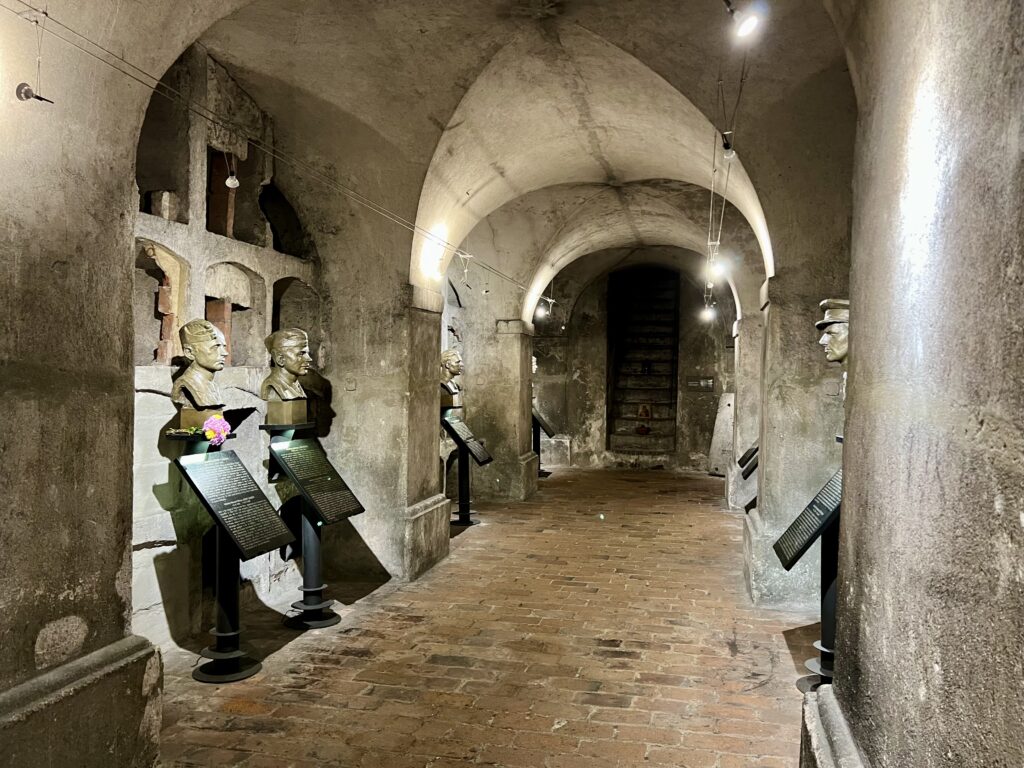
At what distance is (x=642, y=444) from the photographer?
16.9 m

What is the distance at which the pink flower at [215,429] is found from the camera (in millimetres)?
4809

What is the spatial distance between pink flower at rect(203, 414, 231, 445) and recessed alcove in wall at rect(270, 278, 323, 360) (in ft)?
8.23

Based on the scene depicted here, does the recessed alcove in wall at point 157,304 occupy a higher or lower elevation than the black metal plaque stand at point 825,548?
higher

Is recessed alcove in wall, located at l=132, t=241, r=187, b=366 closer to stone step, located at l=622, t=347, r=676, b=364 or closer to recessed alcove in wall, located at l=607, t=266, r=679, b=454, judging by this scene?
recessed alcove in wall, located at l=607, t=266, r=679, b=454

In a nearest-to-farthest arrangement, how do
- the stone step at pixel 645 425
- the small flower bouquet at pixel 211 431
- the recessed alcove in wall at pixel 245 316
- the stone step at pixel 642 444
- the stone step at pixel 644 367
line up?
the small flower bouquet at pixel 211 431, the recessed alcove in wall at pixel 245 316, the stone step at pixel 642 444, the stone step at pixel 645 425, the stone step at pixel 644 367

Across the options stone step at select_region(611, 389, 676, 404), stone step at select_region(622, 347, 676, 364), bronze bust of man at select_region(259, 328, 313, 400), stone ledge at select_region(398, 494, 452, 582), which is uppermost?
stone step at select_region(622, 347, 676, 364)

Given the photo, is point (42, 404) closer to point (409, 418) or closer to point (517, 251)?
point (409, 418)

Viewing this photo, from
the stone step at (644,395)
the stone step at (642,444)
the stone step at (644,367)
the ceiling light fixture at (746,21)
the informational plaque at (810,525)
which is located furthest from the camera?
the stone step at (644,367)

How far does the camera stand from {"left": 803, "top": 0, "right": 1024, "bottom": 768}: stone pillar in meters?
1.48

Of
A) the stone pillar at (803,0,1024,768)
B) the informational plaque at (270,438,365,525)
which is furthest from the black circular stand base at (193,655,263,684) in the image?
the stone pillar at (803,0,1024,768)

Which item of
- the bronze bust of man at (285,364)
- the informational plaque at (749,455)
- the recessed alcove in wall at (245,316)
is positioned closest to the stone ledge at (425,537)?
the bronze bust of man at (285,364)

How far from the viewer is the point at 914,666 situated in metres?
1.98

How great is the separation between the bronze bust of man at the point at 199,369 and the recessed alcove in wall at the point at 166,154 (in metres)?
1.13

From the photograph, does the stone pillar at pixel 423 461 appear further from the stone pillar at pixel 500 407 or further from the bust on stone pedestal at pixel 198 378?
the stone pillar at pixel 500 407
